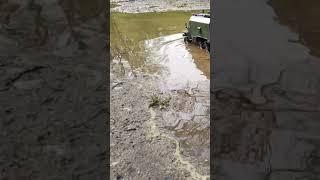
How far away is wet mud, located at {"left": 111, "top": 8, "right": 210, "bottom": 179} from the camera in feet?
13.1

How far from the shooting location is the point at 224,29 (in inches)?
47.7

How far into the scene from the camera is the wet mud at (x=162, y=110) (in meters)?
3.98

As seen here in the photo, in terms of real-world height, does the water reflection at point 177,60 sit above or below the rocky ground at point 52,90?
below

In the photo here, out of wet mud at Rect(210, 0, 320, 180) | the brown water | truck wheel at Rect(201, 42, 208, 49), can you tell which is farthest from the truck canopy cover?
A: wet mud at Rect(210, 0, 320, 180)

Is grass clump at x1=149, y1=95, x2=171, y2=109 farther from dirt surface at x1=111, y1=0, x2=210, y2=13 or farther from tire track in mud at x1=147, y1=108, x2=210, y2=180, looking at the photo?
dirt surface at x1=111, y1=0, x2=210, y2=13

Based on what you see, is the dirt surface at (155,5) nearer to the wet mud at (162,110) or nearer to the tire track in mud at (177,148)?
the wet mud at (162,110)

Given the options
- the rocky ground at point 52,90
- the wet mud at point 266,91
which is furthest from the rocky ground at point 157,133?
the wet mud at point 266,91

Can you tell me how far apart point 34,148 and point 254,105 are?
2.35 ft

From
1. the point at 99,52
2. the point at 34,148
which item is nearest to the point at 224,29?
the point at 99,52

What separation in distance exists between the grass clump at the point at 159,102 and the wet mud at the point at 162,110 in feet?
0.20

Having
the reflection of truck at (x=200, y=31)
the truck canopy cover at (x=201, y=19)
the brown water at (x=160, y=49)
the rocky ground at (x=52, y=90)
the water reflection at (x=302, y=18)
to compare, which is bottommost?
the brown water at (x=160, y=49)

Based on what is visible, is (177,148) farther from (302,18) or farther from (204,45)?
(204,45)

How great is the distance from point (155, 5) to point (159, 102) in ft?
29.9

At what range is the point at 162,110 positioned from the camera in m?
5.37
